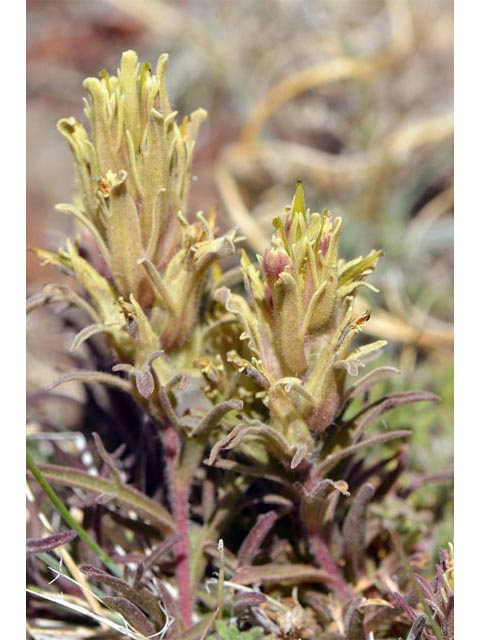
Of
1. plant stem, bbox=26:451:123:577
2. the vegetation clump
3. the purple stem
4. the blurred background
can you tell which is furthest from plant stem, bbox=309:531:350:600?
the blurred background

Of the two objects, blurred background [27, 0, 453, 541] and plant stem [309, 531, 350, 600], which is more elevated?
blurred background [27, 0, 453, 541]

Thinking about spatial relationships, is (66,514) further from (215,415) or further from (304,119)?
(304,119)

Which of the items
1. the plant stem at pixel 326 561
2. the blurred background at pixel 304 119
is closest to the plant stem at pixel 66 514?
the plant stem at pixel 326 561

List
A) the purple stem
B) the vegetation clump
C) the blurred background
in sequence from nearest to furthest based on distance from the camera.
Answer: the vegetation clump < the purple stem < the blurred background

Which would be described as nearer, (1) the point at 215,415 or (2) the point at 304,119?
(1) the point at 215,415

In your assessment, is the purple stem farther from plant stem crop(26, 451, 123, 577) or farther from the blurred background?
the blurred background

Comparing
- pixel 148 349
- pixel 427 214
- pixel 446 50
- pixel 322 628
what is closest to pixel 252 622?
pixel 322 628

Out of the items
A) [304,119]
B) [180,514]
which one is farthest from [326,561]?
[304,119]

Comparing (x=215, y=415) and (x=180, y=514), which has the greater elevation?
(x=215, y=415)
